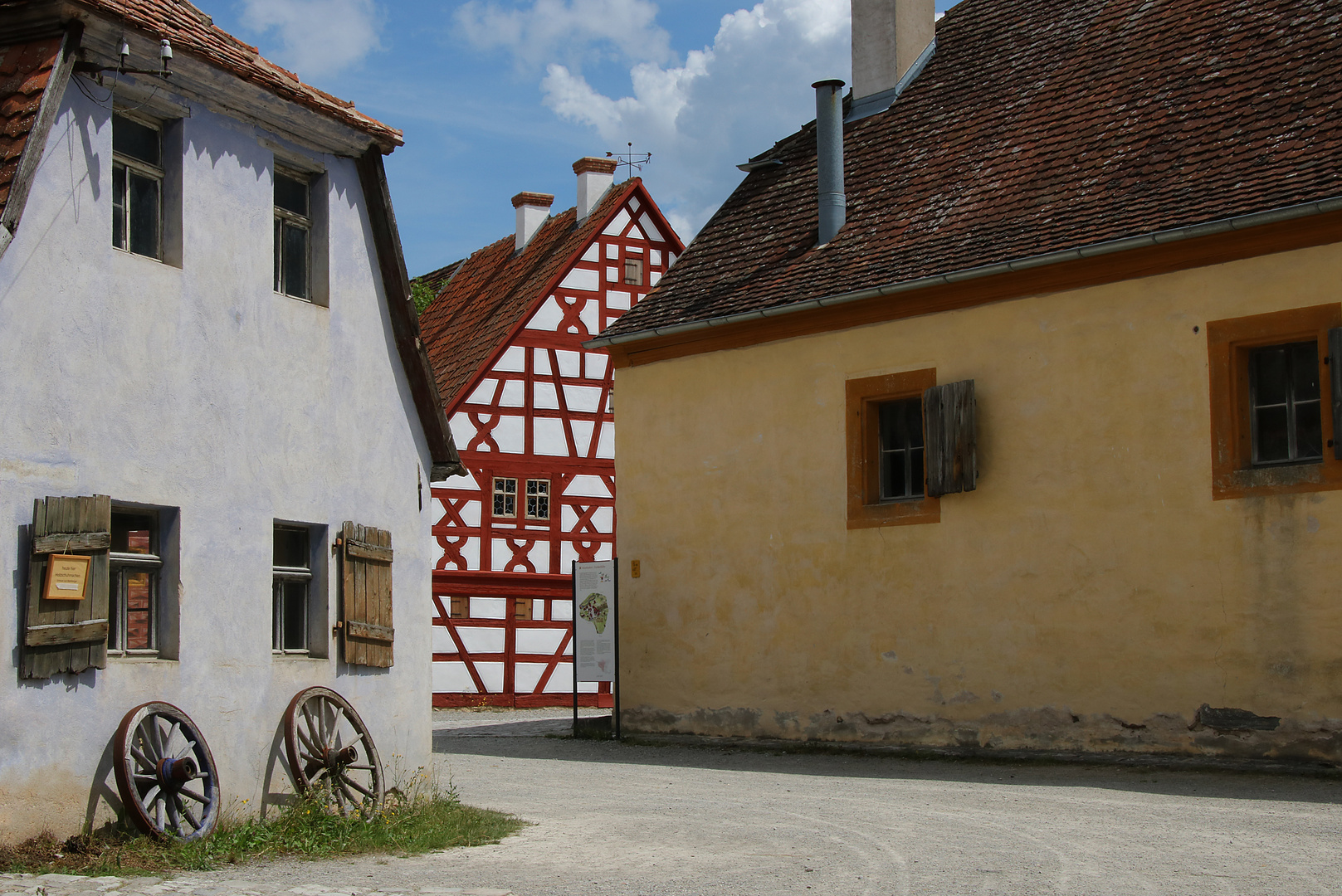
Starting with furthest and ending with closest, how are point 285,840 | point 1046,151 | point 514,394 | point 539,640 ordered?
point 514,394 → point 539,640 → point 1046,151 → point 285,840

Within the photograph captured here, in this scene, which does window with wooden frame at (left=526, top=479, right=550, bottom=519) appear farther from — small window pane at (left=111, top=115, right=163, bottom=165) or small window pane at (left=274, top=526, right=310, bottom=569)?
small window pane at (left=111, top=115, right=163, bottom=165)

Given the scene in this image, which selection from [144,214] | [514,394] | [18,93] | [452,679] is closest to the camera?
[18,93]

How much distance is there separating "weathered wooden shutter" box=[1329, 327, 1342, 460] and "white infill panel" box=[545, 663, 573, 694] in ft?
50.9

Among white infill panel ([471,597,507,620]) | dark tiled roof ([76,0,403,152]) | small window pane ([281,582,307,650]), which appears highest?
dark tiled roof ([76,0,403,152])

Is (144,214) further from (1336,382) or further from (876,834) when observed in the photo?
(1336,382)

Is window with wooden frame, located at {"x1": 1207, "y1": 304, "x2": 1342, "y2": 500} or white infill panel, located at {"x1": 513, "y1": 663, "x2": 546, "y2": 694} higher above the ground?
window with wooden frame, located at {"x1": 1207, "y1": 304, "x2": 1342, "y2": 500}

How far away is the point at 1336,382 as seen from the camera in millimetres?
12430

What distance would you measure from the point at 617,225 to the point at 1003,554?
14699mm

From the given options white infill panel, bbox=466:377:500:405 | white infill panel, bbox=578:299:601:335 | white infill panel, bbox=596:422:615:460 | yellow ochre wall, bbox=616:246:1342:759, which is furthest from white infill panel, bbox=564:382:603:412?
yellow ochre wall, bbox=616:246:1342:759

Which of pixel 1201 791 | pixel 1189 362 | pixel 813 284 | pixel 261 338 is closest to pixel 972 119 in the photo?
pixel 813 284

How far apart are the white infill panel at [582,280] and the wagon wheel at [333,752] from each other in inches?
654

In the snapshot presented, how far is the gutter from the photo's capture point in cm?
1263

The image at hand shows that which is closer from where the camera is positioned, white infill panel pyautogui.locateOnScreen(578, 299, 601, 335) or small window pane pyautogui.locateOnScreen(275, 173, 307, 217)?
small window pane pyautogui.locateOnScreen(275, 173, 307, 217)

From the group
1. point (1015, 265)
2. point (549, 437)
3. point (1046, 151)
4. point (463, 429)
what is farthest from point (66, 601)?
point (549, 437)
